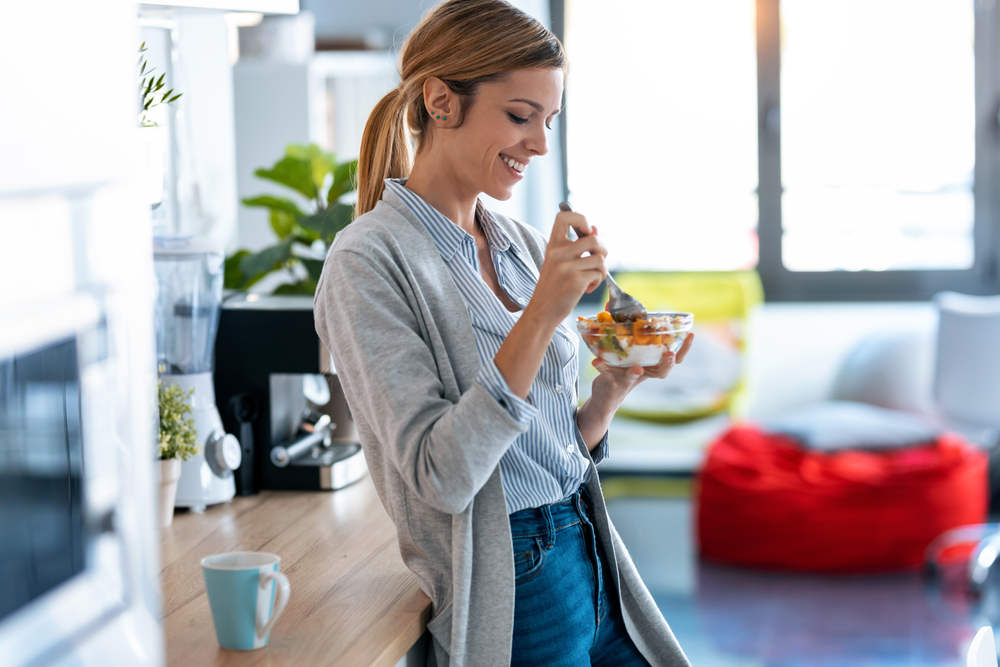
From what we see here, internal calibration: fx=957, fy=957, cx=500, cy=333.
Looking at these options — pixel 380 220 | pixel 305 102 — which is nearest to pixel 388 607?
pixel 380 220

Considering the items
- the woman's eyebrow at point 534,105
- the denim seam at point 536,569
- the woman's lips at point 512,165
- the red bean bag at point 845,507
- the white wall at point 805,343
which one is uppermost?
the woman's eyebrow at point 534,105

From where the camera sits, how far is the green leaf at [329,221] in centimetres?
170

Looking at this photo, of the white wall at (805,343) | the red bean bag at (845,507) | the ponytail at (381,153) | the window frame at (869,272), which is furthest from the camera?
the white wall at (805,343)

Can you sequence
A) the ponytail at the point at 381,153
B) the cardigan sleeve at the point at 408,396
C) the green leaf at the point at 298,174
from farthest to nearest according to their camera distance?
the green leaf at the point at 298,174, the ponytail at the point at 381,153, the cardigan sleeve at the point at 408,396

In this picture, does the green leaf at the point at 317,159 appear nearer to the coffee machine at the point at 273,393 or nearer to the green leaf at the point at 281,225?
the green leaf at the point at 281,225

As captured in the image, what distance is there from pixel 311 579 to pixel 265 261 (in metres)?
0.75

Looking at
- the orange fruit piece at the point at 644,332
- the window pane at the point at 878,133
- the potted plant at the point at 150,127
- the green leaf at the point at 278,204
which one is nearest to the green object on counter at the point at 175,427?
the potted plant at the point at 150,127

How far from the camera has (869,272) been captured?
3.82m

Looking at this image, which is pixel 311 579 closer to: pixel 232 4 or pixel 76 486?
pixel 76 486

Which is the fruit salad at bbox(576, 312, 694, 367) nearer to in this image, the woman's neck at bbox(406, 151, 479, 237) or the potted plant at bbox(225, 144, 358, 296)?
the woman's neck at bbox(406, 151, 479, 237)

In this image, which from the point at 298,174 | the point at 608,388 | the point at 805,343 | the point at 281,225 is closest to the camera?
the point at 608,388

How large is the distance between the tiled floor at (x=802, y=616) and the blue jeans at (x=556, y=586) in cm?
161

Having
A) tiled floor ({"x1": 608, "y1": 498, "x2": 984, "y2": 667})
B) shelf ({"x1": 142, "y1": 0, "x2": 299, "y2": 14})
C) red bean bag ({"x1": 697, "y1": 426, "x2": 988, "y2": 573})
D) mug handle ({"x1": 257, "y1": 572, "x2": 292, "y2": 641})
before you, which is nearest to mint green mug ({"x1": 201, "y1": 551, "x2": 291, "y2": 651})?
mug handle ({"x1": 257, "y1": 572, "x2": 292, "y2": 641})

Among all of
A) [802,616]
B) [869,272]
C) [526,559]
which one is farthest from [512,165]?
[869,272]
